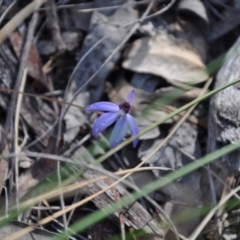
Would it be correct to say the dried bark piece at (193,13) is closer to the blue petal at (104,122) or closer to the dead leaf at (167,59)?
the dead leaf at (167,59)

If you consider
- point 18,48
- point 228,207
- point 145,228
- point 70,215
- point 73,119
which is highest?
point 18,48

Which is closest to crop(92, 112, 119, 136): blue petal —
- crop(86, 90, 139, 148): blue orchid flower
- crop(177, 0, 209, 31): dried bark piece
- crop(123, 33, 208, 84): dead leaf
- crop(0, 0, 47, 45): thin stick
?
crop(86, 90, 139, 148): blue orchid flower

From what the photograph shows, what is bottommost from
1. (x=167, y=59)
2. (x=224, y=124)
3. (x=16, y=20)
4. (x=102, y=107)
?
(x=224, y=124)

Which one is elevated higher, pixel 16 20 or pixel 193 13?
pixel 16 20

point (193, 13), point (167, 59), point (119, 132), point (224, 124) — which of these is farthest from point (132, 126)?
point (193, 13)

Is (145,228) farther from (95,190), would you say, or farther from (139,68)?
(139,68)

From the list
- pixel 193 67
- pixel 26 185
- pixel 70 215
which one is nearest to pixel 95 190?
pixel 70 215

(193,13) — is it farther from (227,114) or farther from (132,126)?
(132,126)

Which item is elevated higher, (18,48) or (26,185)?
(18,48)
